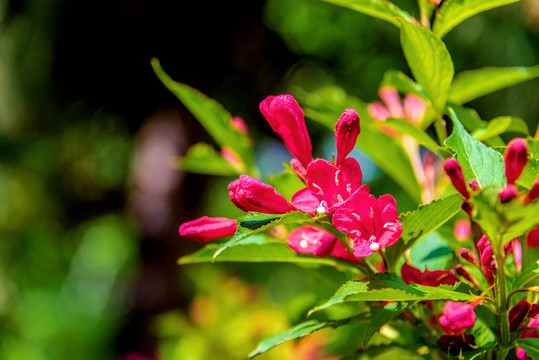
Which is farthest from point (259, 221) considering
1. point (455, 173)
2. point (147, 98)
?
point (147, 98)

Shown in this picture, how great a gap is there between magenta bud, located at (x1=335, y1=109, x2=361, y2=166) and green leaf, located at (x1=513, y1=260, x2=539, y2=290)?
16 centimetres

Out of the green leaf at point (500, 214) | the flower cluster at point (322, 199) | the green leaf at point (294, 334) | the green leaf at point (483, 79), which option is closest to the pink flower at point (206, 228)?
the flower cluster at point (322, 199)

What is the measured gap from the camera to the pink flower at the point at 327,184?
41cm

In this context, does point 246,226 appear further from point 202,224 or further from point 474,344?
point 474,344

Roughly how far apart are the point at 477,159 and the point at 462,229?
0.22 meters

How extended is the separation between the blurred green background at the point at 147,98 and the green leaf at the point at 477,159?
86.3 inches

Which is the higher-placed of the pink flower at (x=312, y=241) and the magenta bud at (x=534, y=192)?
the magenta bud at (x=534, y=192)

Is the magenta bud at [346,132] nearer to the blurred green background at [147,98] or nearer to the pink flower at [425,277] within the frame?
the pink flower at [425,277]

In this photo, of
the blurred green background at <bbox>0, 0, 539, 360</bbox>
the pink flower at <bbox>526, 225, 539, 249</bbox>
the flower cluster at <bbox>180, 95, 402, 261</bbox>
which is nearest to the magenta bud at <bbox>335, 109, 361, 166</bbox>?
the flower cluster at <bbox>180, 95, 402, 261</bbox>

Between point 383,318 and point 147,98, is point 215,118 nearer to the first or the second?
point 383,318

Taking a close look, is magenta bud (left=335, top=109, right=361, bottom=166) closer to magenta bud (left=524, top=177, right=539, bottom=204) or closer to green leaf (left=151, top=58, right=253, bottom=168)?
magenta bud (left=524, top=177, right=539, bottom=204)

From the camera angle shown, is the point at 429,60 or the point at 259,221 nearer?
the point at 259,221

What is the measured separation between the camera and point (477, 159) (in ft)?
1.32

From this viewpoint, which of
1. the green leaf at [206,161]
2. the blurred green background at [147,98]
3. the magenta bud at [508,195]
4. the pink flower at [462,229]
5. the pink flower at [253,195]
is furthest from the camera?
the blurred green background at [147,98]
